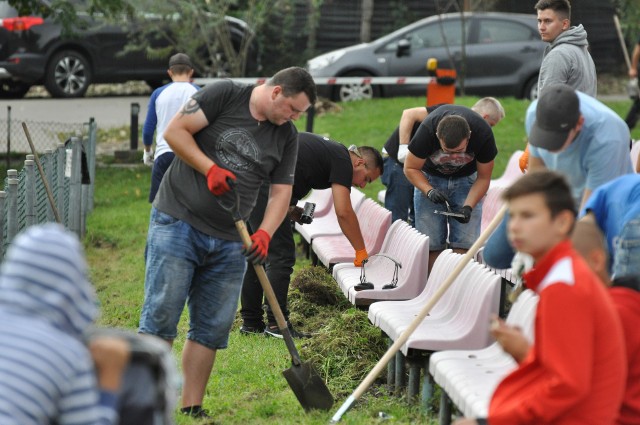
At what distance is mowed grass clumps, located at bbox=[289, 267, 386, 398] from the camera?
7.25 meters

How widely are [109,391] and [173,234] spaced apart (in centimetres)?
248

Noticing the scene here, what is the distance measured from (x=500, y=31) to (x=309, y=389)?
12.7 meters

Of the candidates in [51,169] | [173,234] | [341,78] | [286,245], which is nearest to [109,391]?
[173,234]

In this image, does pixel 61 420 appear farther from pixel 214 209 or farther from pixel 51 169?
pixel 51 169

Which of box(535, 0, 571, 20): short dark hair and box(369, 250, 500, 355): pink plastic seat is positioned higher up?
box(535, 0, 571, 20): short dark hair

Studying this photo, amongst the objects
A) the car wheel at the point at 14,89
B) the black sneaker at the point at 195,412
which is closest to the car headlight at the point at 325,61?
the car wheel at the point at 14,89

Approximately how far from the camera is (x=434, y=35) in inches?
722

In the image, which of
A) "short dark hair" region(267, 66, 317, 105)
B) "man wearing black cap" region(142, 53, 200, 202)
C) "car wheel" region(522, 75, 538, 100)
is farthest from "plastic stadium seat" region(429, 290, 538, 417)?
"car wheel" region(522, 75, 538, 100)

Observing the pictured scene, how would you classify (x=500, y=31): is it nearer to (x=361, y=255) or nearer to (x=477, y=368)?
(x=361, y=255)

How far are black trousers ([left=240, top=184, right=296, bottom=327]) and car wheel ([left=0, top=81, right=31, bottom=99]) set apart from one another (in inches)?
468

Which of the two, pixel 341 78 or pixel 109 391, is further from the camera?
pixel 341 78

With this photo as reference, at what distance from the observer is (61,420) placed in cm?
327

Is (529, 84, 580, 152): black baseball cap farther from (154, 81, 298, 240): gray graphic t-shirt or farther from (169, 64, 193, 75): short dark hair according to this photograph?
(169, 64, 193, 75): short dark hair

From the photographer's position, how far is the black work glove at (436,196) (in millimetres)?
8492
